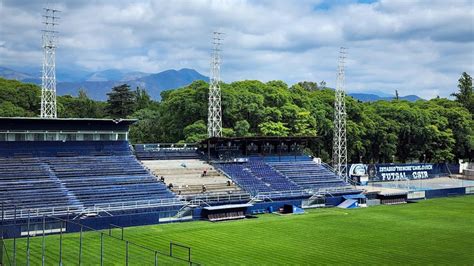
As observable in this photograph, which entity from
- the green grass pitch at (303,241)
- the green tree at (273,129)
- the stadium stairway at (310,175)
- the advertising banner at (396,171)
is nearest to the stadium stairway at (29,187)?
the green grass pitch at (303,241)

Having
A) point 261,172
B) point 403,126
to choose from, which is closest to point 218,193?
point 261,172

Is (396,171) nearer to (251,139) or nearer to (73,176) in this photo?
(251,139)

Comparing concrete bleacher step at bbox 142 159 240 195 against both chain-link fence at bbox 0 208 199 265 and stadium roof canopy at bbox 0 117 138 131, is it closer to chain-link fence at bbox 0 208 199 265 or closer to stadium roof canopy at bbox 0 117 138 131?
stadium roof canopy at bbox 0 117 138 131

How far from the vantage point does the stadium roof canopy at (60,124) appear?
47.7 metres

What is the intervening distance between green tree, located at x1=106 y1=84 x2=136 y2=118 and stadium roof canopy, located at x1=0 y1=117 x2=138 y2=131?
58.4 m

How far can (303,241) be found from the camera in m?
38.7

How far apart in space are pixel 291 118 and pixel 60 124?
37.6 metres

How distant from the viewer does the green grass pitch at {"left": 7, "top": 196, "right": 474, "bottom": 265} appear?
32.7m

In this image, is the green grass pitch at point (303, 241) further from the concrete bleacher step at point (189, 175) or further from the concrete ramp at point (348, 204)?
the concrete bleacher step at point (189, 175)

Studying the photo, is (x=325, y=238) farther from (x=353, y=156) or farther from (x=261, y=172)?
(x=353, y=156)

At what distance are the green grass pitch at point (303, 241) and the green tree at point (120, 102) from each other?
66831 mm

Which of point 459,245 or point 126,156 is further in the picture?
point 126,156

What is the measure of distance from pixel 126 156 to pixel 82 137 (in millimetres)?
4562

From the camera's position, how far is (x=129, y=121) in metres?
53.0
